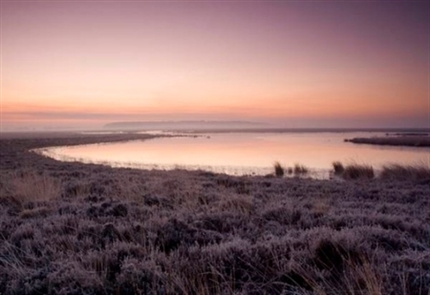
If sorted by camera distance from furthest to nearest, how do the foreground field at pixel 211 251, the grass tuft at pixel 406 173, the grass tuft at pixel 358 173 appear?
1. the grass tuft at pixel 358 173
2. the grass tuft at pixel 406 173
3. the foreground field at pixel 211 251

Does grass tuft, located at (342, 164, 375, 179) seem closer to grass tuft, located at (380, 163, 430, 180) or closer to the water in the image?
grass tuft, located at (380, 163, 430, 180)

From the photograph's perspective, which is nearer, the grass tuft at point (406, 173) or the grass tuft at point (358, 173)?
the grass tuft at point (406, 173)

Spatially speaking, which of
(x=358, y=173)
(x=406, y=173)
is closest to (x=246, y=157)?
(x=358, y=173)

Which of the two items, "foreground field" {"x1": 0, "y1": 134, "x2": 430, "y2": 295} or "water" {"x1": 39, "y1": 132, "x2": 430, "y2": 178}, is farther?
"water" {"x1": 39, "y1": 132, "x2": 430, "y2": 178}

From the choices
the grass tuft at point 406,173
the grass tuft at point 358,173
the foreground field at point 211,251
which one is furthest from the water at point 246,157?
the foreground field at point 211,251

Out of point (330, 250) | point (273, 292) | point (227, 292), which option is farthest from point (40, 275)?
point (330, 250)

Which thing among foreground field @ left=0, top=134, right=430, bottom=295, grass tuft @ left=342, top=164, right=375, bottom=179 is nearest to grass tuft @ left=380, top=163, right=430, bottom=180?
grass tuft @ left=342, top=164, right=375, bottom=179

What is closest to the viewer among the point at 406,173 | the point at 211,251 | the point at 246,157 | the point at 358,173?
the point at 211,251

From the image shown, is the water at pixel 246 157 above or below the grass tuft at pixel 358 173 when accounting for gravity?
below

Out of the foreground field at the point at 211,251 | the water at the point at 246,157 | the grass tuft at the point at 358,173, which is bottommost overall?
the water at the point at 246,157

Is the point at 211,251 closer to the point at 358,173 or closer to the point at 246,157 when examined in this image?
the point at 358,173

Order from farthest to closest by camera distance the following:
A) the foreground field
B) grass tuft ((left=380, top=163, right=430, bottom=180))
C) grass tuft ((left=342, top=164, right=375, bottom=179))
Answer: grass tuft ((left=342, top=164, right=375, bottom=179))
grass tuft ((left=380, top=163, right=430, bottom=180))
the foreground field

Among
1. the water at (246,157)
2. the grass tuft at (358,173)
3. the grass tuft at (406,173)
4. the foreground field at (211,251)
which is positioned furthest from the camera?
the water at (246,157)

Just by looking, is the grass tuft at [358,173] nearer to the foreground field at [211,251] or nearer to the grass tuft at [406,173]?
the grass tuft at [406,173]
